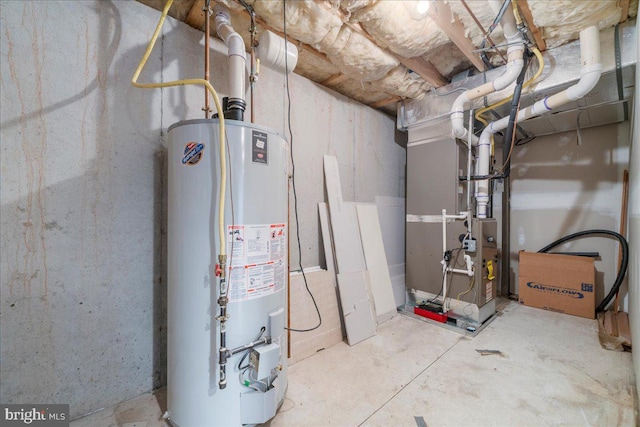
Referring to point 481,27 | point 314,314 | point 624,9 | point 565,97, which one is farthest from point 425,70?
point 314,314

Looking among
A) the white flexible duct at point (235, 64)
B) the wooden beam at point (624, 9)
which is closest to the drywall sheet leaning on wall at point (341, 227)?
the white flexible duct at point (235, 64)

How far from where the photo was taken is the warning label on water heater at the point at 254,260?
1241 mm

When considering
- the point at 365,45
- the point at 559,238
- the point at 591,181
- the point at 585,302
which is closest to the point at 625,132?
the point at 591,181

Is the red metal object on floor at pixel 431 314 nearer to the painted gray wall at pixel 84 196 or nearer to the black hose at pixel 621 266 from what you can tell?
the black hose at pixel 621 266

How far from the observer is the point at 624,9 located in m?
1.69

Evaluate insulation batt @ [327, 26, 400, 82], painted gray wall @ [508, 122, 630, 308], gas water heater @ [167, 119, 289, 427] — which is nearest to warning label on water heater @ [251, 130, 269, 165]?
gas water heater @ [167, 119, 289, 427]

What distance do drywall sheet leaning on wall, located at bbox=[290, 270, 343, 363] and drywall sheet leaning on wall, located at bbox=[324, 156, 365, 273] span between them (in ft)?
0.68

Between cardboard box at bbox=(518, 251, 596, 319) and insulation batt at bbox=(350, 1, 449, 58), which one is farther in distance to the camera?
cardboard box at bbox=(518, 251, 596, 319)

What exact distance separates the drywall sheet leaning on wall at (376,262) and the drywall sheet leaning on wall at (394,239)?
0.20 metres

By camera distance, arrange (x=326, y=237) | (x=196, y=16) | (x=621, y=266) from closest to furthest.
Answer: (x=196, y=16)
(x=326, y=237)
(x=621, y=266)

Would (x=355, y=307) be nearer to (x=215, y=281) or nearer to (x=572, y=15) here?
(x=215, y=281)

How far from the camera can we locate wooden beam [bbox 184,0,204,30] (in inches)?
60.9

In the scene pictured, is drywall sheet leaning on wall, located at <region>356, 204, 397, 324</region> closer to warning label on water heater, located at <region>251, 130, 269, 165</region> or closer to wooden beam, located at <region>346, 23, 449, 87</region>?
wooden beam, located at <region>346, 23, 449, 87</region>

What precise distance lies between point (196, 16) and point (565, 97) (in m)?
2.77
